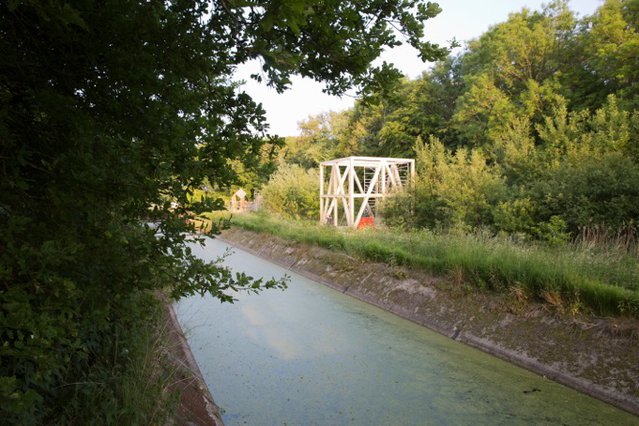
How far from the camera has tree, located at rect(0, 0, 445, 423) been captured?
1256 mm

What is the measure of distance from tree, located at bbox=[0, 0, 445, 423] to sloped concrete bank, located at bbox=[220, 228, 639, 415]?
3769 mm

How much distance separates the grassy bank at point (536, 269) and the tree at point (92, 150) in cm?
422

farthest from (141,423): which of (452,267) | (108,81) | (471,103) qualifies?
(471,103)

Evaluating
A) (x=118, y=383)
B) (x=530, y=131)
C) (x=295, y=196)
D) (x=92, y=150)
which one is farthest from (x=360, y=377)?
(x=295, y=196)

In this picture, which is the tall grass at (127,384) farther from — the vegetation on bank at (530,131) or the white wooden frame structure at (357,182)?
the white wooden frame structure at (357,182)

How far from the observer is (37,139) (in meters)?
1.48

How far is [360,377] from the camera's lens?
4332 mm

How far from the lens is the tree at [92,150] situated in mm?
1256

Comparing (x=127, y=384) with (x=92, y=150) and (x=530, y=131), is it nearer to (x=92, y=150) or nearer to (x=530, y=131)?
(x=92, y=150)

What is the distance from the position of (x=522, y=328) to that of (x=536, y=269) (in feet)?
2.53

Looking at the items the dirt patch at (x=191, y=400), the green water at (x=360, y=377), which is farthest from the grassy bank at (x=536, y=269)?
the dirt patch at (x=191, y=400)

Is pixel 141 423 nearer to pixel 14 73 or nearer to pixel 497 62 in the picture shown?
pixel 14 73

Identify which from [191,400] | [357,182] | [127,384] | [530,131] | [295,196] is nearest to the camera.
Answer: [127,384]

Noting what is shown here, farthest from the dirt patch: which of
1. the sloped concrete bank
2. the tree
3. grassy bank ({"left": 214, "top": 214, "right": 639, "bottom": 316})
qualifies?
grassy bank ({"left": 214, "top": 214, "right": 639, "bottom": 316})
